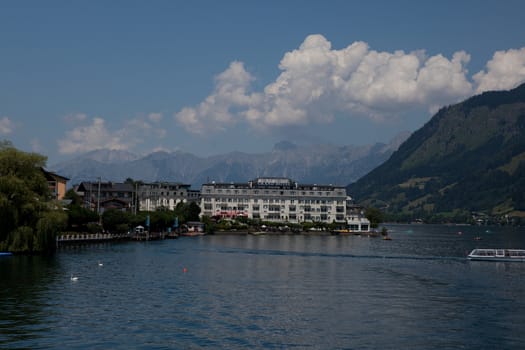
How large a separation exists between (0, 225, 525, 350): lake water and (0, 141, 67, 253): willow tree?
4.10 meters

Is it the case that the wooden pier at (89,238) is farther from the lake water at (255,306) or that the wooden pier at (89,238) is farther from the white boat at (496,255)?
the white boat at (496,255)

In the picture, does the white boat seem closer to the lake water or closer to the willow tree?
the lake water

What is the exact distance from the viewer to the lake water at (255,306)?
43875 millimetres

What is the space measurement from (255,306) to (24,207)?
55.2 meters

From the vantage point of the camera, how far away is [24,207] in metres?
97.5

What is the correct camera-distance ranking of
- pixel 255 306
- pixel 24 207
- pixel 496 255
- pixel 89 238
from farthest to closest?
pixel 89 238 < pixel 496 255 < pixel 24 207 < pixel 255 306

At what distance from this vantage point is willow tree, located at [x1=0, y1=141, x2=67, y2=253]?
317 ft

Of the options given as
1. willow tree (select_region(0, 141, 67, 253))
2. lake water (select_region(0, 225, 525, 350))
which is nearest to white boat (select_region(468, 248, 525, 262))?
lake water (select_region(0, 225, 525, 350))

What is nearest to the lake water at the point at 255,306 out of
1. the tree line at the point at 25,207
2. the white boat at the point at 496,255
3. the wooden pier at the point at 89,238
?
the tree line at the point at 25,207

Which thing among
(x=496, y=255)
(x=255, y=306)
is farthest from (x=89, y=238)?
(x=255, y=306)

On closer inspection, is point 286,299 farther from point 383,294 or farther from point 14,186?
point 14,186

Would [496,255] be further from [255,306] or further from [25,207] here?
[25,207]

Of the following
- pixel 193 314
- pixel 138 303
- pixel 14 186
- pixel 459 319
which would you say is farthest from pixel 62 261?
pixel 459 319

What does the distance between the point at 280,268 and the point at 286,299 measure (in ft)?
100
